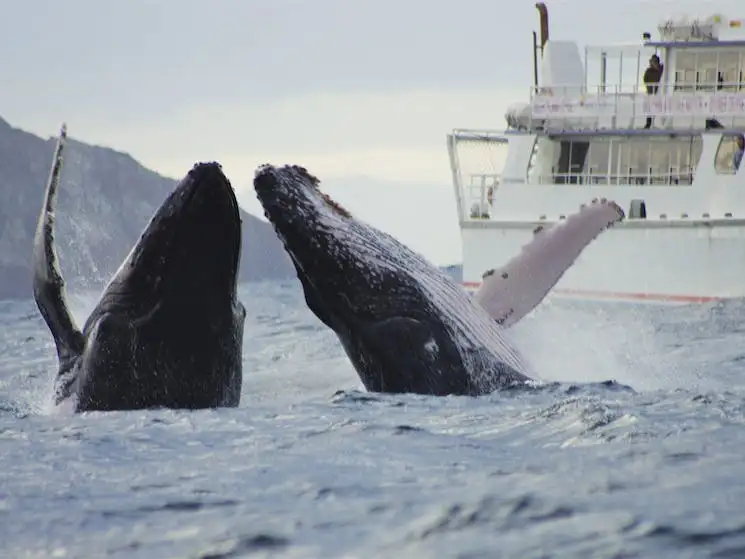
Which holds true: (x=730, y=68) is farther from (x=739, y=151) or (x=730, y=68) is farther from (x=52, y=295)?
(x=52, y=295)

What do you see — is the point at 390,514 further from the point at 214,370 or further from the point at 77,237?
the point at 77,237

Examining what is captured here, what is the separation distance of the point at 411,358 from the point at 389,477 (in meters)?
1.39

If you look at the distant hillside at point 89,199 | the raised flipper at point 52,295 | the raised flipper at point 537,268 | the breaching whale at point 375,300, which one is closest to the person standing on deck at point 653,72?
the raised flipper at point 537,268

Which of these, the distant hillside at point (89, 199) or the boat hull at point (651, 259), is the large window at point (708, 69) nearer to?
the boat hull at point (651, 259)

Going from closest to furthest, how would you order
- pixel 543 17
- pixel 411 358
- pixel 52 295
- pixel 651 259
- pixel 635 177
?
pixel 411 358 < pixel 52 295 < pixel 651 259 < pixel 635 177 < pixel 543 17

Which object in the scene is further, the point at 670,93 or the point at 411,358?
the point at 670,93

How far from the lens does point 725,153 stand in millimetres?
34156

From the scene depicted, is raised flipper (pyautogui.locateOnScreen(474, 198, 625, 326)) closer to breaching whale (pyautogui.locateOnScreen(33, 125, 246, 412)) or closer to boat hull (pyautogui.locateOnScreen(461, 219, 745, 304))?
breaching whale (pyautogui.locateOnScreen(33, 125, 246, 412))

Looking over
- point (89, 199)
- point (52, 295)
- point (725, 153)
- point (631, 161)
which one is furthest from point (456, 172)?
point (89, 199)

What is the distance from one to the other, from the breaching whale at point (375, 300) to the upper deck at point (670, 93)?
2751 centimetres

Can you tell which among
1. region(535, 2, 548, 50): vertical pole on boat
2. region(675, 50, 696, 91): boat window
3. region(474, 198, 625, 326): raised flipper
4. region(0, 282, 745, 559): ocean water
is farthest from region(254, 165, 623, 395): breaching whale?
region(535, 2, 548, 50): vertical pole on boat

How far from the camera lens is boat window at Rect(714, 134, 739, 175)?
1336 inches

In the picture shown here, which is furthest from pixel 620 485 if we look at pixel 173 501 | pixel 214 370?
pixel 214 370

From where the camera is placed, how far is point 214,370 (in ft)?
22.5
